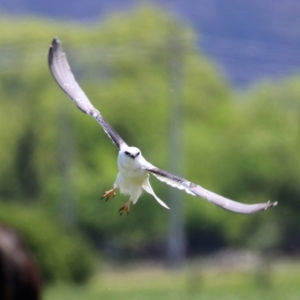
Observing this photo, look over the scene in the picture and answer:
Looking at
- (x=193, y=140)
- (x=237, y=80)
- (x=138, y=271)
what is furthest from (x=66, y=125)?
(x=237, y=80)

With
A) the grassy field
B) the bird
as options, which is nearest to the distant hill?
the grassy field

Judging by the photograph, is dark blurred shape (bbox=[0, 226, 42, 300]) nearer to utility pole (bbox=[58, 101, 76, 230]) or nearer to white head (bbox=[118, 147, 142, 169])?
white head (bbox=[118, 147, 142, 169])

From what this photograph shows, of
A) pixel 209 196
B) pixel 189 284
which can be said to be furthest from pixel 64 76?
pixel 189 284

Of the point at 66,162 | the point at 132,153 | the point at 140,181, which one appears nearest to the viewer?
the point at 132,153

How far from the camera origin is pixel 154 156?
3222cm

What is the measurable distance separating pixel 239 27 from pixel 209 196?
50.3 metres

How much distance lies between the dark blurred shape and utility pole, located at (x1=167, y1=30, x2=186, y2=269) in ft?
51.1

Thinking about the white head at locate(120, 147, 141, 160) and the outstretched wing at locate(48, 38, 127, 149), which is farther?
the outstretched wing at locate(48, 38, 127, 149)

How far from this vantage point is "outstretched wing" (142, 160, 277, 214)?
4.38m

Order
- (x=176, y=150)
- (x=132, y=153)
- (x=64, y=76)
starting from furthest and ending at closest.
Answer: (x=176, y=150), (x=64, y=76), (x=132, y=153)

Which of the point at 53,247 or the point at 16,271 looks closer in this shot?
the point at 16,271

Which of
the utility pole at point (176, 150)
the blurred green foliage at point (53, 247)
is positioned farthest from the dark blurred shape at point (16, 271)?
the utility pole at point (176, 150)

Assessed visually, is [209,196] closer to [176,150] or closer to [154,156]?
[154,156]

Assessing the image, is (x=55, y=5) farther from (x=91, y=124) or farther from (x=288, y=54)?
(x=91, y=124)
